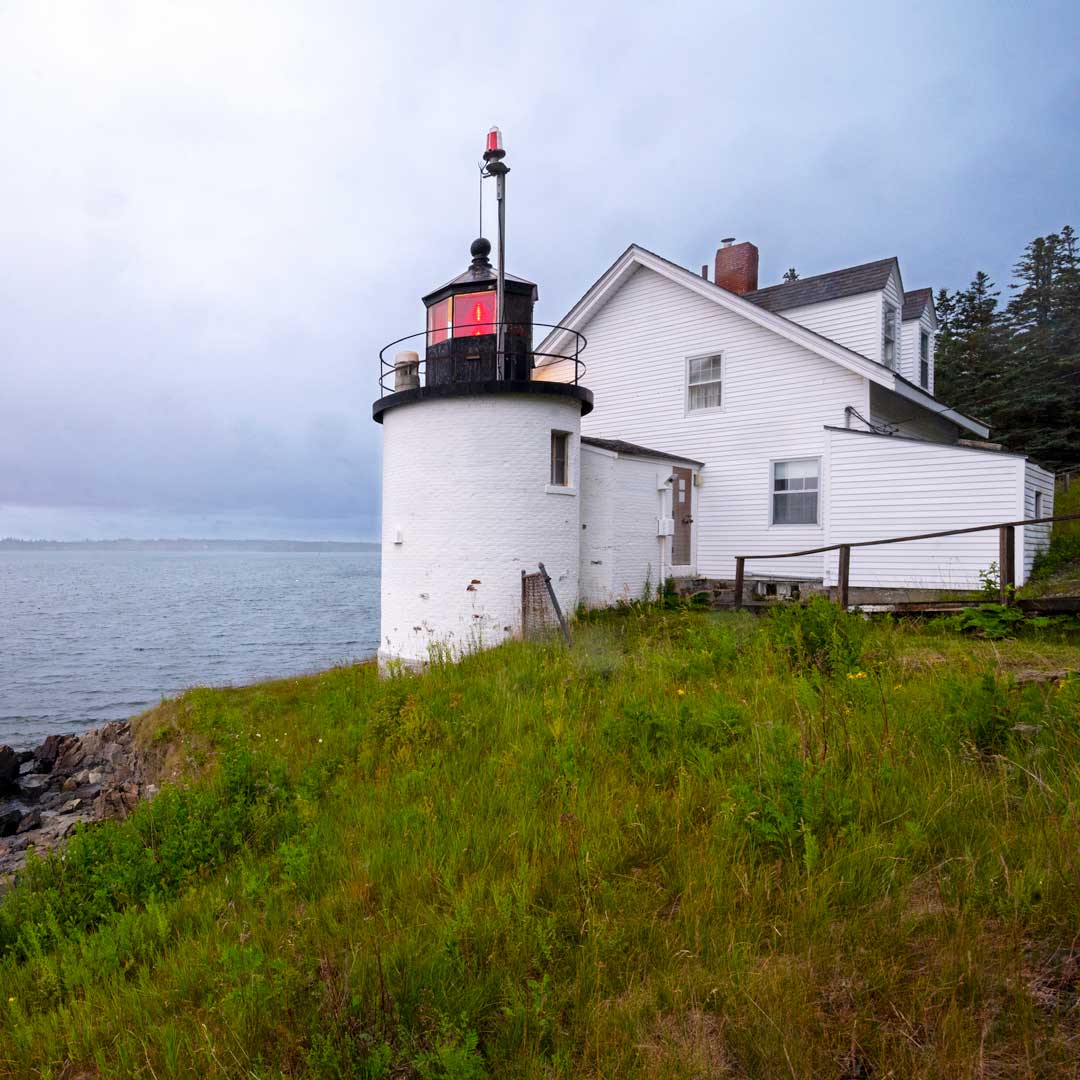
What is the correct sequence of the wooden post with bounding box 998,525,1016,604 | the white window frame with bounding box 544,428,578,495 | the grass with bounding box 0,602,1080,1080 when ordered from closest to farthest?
the grass with bounding box 0,602,1080,1080 < the wooden post with bounding box 998,525,1016,604 < the white window frame with bounding box 544,428,578,495

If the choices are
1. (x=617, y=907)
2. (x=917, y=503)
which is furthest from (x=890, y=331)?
(x=617, y=907)

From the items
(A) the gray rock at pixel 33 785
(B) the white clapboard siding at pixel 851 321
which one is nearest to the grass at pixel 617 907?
(A) the gray rock at pixel 33 785

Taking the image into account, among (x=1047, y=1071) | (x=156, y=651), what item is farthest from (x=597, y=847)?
(x=156, y=651)

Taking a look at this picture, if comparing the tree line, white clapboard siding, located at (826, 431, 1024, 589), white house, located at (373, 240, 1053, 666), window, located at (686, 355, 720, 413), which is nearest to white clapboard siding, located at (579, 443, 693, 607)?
white house, located at (373, 240, 1053, 666)

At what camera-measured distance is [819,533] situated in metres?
15.5

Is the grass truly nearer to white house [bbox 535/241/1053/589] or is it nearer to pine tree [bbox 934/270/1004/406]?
white house [bbox 535/241/1053/589]

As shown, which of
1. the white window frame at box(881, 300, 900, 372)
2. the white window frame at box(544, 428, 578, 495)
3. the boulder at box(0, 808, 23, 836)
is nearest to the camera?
the boulder at box(0, 808, 23, 836)

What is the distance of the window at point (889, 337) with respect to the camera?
55.8 feet

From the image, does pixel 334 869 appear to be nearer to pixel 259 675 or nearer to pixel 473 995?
pixel 473 995

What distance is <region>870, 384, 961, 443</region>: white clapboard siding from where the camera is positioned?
621 inches

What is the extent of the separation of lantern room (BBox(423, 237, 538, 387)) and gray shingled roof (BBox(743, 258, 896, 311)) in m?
7.41

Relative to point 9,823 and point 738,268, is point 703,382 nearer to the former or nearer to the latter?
point 738,268

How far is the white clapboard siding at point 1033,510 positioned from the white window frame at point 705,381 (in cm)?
676

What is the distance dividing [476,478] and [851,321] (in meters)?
11.1
